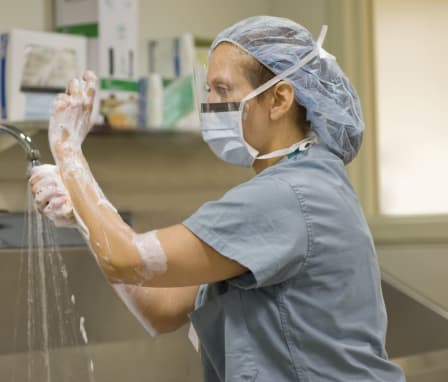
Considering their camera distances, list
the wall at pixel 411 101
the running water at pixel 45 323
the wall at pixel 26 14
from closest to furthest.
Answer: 1. the running water at pixel 45 323
2. the wall at pixel 26 14
3. the wall at pixel 411 101

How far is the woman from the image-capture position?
0.80 metres

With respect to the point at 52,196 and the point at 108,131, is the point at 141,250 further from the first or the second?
the point at 108,131

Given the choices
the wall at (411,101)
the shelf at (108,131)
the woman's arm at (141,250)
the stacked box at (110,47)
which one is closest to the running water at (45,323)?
the shelf at (108,131)

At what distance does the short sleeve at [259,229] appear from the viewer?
0.80 metres

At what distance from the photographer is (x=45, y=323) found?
140 centimetres

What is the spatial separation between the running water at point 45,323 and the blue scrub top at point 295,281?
59 cm

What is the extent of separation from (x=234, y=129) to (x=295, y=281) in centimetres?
23

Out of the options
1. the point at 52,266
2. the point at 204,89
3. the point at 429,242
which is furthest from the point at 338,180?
the point at 429,242

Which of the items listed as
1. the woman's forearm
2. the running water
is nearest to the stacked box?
the running water

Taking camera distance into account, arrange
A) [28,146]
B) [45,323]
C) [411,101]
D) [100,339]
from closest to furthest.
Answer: [28,146] < [45,323] < [100,339] < [411,101]

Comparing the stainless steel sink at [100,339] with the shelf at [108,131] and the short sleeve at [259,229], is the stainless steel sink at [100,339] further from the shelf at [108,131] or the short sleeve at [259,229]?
the short sleeve at [259,229]

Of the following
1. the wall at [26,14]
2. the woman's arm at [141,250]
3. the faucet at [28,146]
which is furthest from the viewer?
the wall at [26,14]

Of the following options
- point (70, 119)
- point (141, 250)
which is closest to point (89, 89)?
point (70, 119)

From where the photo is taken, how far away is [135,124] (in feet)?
5.29
